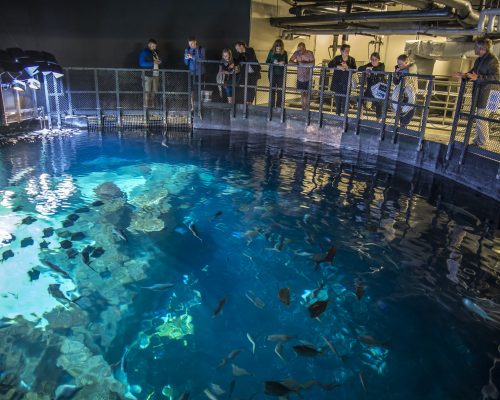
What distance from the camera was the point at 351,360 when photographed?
399 cm

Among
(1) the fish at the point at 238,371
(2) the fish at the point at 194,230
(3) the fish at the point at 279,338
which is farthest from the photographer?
(2) the fish at the point at 194,230

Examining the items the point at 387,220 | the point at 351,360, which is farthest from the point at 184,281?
the point at 387,220

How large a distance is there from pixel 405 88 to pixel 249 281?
22.7ft

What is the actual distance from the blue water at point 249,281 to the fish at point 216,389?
6 centimetres

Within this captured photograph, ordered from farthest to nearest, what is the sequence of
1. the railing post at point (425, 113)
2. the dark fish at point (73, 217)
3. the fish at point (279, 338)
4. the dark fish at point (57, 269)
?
the railing post at point (425, 113)
the dark fish at point (73, 217)
the dark fish at point (57, 269)
the fish at point (279, 338)

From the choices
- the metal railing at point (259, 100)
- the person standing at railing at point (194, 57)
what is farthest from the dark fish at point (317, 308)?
the person standing at railing at point (194, 57)

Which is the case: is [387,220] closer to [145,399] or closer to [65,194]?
[145,399]

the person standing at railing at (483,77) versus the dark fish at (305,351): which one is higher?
the person standing at railing at (483,77)

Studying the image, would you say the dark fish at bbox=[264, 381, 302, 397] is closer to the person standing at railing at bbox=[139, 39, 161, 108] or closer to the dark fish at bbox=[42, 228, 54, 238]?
the dark fish at bbox=[42, 228, 54, 238]

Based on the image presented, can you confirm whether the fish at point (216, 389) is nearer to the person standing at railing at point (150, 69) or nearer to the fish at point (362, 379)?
the fish at point (362, 379)

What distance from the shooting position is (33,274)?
5297 mm

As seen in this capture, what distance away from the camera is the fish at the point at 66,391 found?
350 cm

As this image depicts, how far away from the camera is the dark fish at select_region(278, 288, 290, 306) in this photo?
15.8 ft

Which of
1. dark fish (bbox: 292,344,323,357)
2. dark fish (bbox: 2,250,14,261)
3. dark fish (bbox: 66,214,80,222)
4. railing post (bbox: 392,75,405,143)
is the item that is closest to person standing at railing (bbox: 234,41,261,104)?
railing post (bbox: 392,75,405,143)
